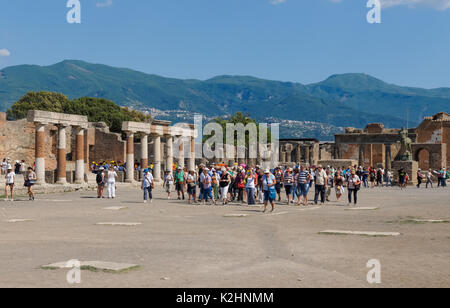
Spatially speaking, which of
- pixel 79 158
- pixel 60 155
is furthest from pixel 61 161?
pixel 79 158

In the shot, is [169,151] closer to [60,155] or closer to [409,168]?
[60,155]

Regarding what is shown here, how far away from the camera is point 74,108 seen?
86562mm

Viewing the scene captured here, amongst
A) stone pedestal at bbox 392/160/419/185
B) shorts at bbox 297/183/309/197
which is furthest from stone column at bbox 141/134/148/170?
shorts at bbox 297/183/309/197

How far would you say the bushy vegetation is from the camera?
83.1 metres

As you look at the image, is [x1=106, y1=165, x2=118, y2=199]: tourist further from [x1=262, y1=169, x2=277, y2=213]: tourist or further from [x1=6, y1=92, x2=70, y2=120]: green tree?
[x1=6, y1=92, x2=70, y2=120]: green tree

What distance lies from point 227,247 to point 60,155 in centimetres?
2694

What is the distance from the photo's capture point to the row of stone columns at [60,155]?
35.3 meters

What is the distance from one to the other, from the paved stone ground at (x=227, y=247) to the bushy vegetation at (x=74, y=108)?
63371mm

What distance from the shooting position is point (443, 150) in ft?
212

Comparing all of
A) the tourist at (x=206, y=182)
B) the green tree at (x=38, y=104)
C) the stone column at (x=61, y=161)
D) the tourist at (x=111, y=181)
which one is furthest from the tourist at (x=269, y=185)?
the green tree at (x=38, y=104)

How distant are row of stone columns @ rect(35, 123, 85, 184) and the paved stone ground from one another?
13891mm
